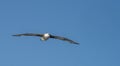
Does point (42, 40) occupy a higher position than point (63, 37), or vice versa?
point (63, 37)

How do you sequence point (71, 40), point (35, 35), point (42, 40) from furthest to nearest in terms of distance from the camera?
1. point (71, 40)
2. point (35, 35)
3. point (42, 40)

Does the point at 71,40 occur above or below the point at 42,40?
above

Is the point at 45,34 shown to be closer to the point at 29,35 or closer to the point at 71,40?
the point at 29,35

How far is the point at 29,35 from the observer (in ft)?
156

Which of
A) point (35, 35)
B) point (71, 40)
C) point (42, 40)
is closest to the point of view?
point (42, 40)

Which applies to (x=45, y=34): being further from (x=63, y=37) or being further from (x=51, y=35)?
(x=63, y=37)

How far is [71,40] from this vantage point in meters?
51.5

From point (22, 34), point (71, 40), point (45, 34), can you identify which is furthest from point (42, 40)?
point (71, 40)

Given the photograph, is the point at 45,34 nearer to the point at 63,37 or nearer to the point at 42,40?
the point at 42,40

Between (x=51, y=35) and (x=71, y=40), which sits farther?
(x=71, y=40)

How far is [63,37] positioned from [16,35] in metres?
8.62

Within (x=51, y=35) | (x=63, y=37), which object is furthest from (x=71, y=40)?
(x=51, y=35)

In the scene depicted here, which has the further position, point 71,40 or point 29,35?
point 71,40

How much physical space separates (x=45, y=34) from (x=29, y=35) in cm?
364
